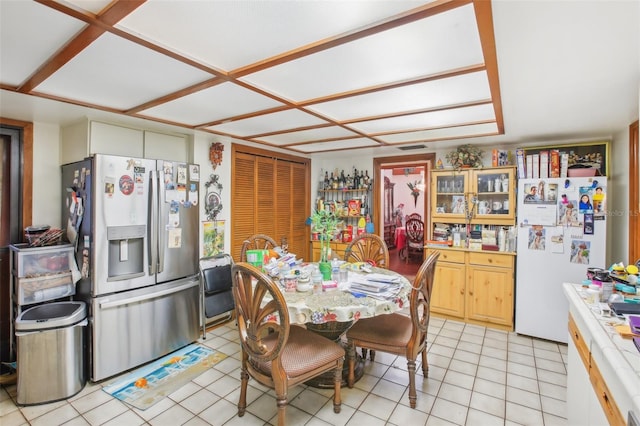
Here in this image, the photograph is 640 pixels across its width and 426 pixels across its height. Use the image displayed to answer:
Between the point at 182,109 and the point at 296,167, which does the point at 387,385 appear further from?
the point at 296,167

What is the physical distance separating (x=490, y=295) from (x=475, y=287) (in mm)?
173

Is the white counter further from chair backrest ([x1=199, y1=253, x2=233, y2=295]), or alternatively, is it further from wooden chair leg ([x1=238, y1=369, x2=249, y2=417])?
chair backrest ([x1=199, y1=253, x2=233, y2=295])

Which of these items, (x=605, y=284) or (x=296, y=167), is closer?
(x=605, y=284)

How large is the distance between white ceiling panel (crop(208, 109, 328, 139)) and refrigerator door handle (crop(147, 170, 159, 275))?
0.83 meters

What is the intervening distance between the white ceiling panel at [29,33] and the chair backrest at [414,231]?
6.22 m

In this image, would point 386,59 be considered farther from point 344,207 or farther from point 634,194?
point 344,207

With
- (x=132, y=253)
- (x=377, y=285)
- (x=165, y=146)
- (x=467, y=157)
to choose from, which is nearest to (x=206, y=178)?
(x=165, y=146)

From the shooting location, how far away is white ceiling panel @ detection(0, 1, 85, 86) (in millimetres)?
1212

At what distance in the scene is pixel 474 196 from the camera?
3.79 m

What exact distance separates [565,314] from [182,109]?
4194mm

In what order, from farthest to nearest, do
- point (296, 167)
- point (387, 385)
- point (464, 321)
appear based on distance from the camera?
point (296, 167) → point (464, 321) → point (387, 385)

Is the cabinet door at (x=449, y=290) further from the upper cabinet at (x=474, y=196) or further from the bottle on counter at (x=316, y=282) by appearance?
the bottle on counter at (x=316, y=282)

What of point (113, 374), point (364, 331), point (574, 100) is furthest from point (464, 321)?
point (113, 374)

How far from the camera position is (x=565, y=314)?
3.11m
